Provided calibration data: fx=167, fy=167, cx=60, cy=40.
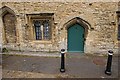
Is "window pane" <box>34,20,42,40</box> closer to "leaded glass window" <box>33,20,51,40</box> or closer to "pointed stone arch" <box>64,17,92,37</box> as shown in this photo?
"leaded glass window" <box>33,20,51,40</box>

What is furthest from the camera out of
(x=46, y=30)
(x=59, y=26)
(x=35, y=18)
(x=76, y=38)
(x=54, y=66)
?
(x=46, y=30)

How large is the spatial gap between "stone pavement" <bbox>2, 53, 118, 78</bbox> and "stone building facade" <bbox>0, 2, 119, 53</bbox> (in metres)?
0.74

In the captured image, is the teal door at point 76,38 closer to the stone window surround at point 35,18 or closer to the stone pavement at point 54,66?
the stone pavement at point 54,66

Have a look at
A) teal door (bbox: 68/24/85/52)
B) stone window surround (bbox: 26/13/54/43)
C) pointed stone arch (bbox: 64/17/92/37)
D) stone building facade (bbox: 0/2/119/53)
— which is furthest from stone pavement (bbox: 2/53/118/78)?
pointed stone arch (bbox: 64/17/92/37)

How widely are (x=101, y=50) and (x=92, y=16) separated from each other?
2.02m

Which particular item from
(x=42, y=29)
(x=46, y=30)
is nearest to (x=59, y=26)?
(x=46, y=30)

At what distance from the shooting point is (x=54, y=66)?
319 inches

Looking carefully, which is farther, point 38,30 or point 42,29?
point 38,30

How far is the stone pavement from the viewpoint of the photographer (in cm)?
718

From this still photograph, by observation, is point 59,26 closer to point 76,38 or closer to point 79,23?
point 79,23

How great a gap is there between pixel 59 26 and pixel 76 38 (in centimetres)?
125

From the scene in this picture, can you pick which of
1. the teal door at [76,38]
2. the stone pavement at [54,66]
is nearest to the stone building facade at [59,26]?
the teal door at [76,38]

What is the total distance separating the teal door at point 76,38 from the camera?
380 inches

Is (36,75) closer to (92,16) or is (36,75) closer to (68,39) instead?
(68,39)
